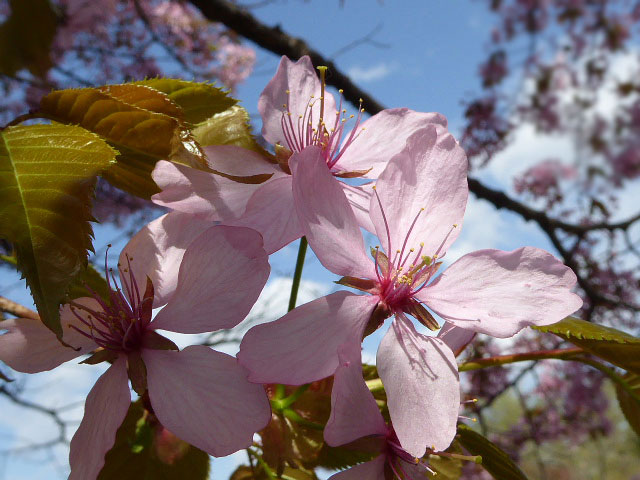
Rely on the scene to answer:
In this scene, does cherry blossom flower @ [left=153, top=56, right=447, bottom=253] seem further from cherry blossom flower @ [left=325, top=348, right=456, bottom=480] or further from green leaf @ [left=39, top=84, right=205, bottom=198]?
cherry blossom flower @ [left=325, top=348, right=456, bottom=480]

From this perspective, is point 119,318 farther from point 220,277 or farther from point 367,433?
point 367,433

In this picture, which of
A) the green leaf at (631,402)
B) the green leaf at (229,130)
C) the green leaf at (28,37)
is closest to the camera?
the green leaf at (28,37)

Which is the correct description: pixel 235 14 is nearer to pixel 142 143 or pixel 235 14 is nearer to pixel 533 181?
pixel 142 143

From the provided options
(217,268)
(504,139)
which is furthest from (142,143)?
(504,139)

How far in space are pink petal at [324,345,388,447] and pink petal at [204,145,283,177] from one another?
232 millimetres

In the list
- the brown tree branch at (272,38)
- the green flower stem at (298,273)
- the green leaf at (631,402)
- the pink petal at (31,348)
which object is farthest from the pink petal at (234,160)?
the brown tree branch at (272,38)

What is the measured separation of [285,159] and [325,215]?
0.48ft

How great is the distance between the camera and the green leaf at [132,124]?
54 centimetres

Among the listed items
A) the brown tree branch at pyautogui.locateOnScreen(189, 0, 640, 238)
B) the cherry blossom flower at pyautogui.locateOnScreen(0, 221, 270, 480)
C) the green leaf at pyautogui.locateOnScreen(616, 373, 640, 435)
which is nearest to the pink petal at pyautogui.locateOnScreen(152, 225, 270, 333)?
the cherry blossom flower at pyautogui.locateOnScreen(0, 221, 270, 480)

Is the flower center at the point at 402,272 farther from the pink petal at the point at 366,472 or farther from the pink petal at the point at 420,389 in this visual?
the pink petal at the point at 366,472

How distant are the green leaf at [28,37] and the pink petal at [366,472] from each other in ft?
1.44

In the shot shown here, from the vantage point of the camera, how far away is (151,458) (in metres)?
0.59

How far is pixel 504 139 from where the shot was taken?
13.2 feet

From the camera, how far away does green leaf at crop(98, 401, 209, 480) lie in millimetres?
585
